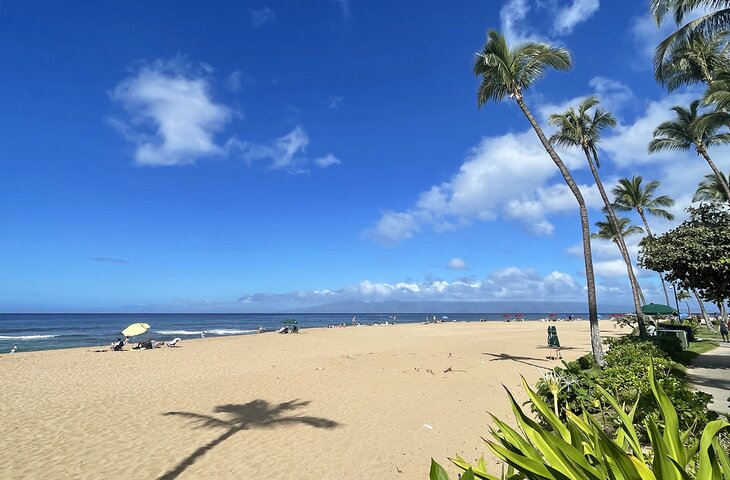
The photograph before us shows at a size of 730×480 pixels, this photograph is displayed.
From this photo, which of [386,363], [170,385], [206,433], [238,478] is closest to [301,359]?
[386,363]

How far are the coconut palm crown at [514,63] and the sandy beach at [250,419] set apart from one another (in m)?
9.90

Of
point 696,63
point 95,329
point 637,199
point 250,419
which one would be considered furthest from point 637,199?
point 95,329

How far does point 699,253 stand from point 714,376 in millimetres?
3304

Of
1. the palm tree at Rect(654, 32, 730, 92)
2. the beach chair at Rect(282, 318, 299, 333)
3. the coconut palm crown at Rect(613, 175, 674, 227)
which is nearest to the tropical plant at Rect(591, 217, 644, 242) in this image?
the coconut palm crown at Rect(613, 175, 674, 227)

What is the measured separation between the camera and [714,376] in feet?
33.6

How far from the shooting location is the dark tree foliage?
10.7 meters

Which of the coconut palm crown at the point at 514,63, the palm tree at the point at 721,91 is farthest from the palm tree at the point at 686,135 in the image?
the coconut palm crown at the point at 514,63

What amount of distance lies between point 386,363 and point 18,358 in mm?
18830

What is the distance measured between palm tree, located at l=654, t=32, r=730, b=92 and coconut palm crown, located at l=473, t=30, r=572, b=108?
3.52 m

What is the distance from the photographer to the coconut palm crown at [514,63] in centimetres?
1279

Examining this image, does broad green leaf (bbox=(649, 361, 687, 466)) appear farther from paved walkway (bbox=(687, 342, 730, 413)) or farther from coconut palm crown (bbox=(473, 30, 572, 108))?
coconut palm crown (bbox=(473, 30, 572, 108))

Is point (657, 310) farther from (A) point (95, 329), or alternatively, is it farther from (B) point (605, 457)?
(A) point (95, 329)

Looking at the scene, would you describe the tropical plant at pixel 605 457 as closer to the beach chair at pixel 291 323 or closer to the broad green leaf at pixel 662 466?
the broad green leaf at pixel 662 466

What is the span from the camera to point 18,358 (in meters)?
19.6
